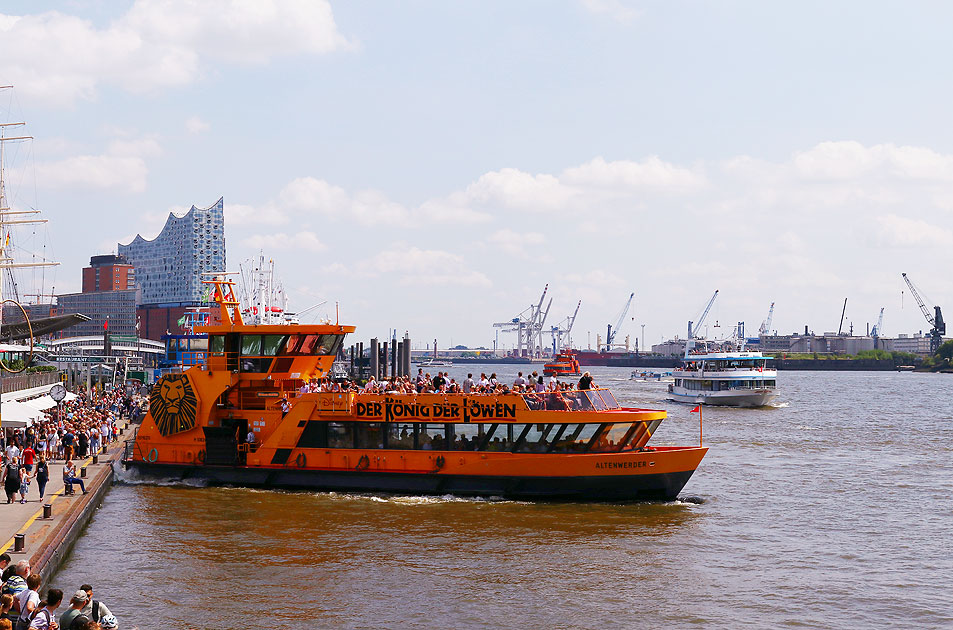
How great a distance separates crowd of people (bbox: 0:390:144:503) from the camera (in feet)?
76.6

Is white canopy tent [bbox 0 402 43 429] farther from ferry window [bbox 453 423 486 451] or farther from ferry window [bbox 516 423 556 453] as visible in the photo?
ferry window [bbox 516 423 556 453]

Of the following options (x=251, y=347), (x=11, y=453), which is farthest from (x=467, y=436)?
(x=11, y=453)

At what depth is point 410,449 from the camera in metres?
27.4

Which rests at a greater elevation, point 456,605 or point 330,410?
Result: point 330,410

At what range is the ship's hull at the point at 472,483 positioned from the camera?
2623 cm

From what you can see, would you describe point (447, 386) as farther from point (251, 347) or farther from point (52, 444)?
point (52, 444)

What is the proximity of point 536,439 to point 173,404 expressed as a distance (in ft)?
39.1

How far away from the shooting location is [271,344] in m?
29.5

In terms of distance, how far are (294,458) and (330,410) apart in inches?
76.8

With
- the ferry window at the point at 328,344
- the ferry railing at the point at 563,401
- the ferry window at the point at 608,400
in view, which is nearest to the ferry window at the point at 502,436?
the ferry railing at the point at 563,401

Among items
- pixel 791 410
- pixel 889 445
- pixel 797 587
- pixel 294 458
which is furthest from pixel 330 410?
pixel 791 410

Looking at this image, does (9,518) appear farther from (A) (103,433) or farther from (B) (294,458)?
(A) (103,433)

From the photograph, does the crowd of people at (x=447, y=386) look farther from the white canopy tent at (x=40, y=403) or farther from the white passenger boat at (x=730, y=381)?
the white passenger boat at (x=730, y=381)

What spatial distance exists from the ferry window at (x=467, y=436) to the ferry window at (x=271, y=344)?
6645mm
